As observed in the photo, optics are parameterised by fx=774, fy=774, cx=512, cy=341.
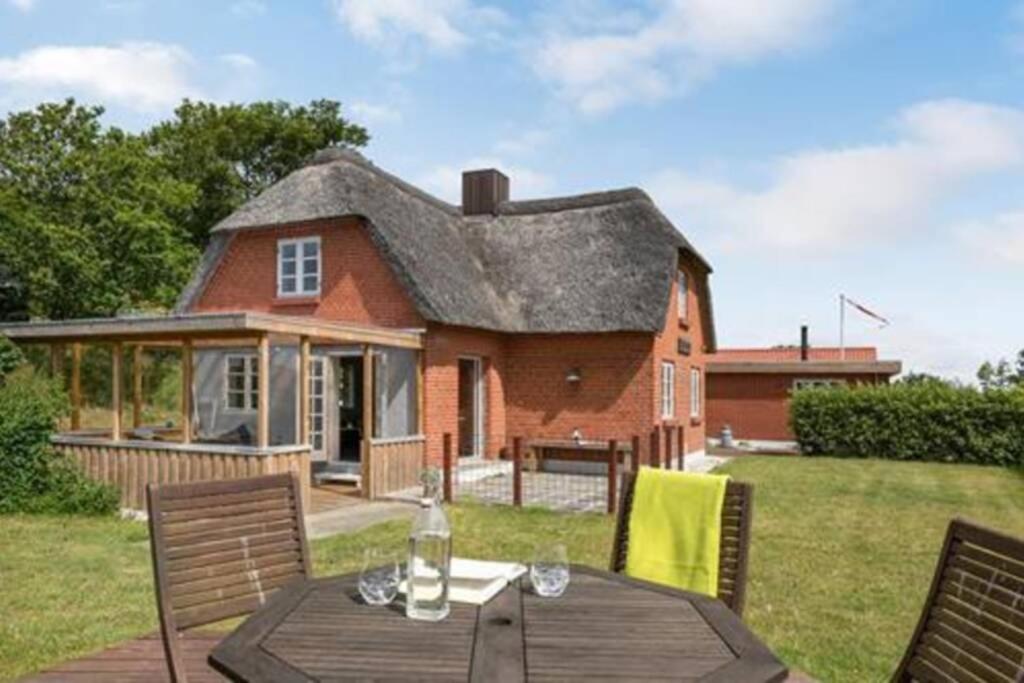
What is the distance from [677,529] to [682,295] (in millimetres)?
15841

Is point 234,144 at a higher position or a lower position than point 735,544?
higher

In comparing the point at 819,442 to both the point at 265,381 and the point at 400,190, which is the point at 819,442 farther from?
the point at 265,381

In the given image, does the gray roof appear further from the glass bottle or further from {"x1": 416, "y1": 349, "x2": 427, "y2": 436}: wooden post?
the glass bottle

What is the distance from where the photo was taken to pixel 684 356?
19.5 metres

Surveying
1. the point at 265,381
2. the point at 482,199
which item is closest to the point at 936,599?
the point at 265,381

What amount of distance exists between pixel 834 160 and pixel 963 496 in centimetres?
Answer: 723

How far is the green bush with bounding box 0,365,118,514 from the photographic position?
34.6ft

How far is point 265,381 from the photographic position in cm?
1014

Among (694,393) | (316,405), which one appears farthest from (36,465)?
(694,393)

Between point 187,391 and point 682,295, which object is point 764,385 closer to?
point 682,295

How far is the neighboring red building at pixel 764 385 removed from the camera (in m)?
26.4

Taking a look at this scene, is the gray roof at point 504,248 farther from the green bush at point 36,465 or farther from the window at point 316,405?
the green bush at point 36,465

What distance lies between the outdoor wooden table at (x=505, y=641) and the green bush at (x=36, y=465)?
904cm

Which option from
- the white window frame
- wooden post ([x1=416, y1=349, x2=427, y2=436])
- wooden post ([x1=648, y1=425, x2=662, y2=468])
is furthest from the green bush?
the white window frame
